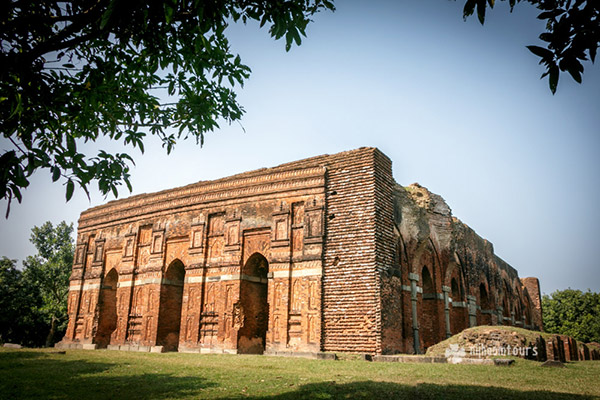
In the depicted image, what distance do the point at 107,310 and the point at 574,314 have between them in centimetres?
3313

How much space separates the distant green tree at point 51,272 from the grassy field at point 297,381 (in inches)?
654

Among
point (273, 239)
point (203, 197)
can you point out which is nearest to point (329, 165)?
point (273, 239)

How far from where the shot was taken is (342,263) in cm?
1299

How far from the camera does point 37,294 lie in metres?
25.4

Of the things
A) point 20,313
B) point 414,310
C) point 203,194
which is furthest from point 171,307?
point 20,313

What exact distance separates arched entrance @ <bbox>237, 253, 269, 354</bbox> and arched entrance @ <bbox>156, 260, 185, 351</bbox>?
388 centimetres

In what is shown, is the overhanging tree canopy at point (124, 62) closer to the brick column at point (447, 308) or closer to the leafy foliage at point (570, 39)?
the leafy foliage at point (570, 39)

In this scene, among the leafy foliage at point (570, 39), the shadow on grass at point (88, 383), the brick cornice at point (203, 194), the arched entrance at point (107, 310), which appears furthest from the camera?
the arched entrance at point (107, 310)

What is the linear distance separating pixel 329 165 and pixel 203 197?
572cm

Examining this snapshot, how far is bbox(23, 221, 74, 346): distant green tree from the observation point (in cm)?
2489

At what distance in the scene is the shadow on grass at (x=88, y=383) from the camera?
6.32 metres

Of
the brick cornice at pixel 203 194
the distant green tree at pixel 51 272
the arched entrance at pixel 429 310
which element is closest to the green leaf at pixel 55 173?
the brick cornice at pixel 203 194

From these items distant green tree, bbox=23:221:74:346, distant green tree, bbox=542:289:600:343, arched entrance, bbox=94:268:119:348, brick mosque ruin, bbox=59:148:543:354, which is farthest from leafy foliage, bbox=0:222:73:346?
distant green tree, bbox=542:289:600:343

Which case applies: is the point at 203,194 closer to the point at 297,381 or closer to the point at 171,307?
the point at 171,307
